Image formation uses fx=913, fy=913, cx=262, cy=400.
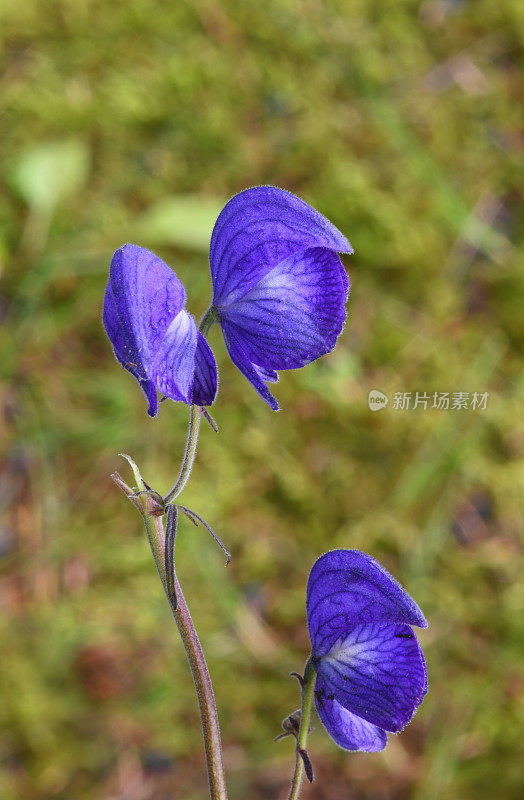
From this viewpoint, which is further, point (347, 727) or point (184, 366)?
point (347, 727)

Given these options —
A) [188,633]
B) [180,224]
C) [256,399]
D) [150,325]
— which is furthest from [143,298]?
[180,224]

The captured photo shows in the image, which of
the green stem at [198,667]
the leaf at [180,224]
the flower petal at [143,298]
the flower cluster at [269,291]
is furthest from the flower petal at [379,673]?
the leaf at [180,224]

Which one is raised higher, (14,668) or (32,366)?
(32,366)

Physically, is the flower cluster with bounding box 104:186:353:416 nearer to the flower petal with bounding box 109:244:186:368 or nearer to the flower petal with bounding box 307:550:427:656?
the flower petal with bounding box 109:244:186:368

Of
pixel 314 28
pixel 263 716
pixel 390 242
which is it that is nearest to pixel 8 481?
pixel 263 716

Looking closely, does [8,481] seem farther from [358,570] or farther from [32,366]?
[358,570]

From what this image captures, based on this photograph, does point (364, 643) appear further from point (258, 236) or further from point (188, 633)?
point (258, 236)
